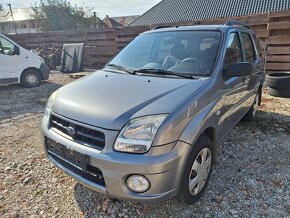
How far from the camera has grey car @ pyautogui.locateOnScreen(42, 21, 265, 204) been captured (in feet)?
6.59

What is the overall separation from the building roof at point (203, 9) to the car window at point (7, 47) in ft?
71.9

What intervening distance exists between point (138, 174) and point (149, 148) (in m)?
0.23

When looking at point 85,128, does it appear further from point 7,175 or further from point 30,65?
point 30,65

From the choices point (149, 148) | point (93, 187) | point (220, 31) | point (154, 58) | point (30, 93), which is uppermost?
point (220, 31)

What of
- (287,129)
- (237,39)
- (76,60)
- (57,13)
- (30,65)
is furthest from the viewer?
(57,13)

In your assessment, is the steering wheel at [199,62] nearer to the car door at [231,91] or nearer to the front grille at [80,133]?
the car door at [231,91]

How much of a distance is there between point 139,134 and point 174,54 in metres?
1.54

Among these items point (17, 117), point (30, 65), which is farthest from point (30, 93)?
point (17, 117)

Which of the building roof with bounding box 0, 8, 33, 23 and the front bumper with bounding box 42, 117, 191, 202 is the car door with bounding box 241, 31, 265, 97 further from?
the building roof with bounding box 0, 8, 33, 23

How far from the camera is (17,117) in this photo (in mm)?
5477

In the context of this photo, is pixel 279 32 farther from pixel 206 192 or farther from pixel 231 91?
pixel 206 192

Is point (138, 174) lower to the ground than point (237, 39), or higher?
lower

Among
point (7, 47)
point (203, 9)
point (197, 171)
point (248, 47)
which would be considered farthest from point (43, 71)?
point (203, 9)

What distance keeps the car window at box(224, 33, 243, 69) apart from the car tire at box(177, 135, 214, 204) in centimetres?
104
